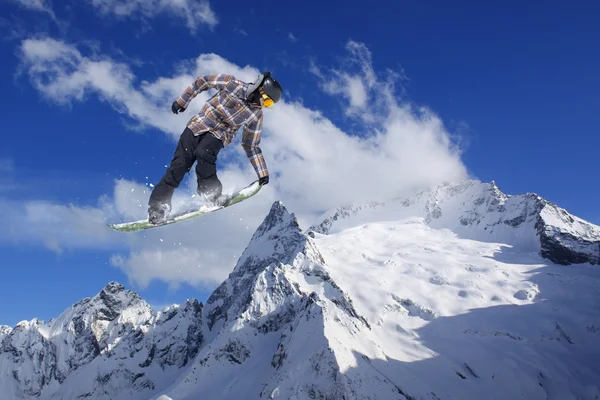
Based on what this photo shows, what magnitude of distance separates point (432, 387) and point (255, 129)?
98.8 meters

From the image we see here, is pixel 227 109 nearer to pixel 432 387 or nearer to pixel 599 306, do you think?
pixel 432 387

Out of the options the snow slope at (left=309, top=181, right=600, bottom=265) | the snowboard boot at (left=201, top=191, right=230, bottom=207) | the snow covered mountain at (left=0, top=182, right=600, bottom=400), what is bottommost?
the snowboard boot at (left=201, top=191, right=230, bottom=207)

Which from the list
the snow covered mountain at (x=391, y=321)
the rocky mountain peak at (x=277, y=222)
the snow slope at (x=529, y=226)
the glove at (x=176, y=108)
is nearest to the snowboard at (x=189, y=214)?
the glove at (x=176, y=108)

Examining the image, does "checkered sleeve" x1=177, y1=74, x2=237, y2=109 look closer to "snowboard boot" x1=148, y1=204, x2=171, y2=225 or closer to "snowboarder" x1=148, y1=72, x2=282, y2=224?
"snowboarder" x1=148, y1=72, x2=282, y2=224

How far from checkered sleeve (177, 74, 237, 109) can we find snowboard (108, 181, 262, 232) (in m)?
2.15

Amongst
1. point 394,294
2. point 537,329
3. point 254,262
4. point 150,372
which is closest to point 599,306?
point 537,329

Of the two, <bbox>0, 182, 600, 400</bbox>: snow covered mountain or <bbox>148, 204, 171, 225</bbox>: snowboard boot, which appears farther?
<bbox>0, 182, 600, 400</bbox>: snow covered mountain

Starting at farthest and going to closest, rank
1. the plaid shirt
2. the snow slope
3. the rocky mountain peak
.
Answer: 1. the rocky mountain peak
2. the snow slope
3. the plaid shirt

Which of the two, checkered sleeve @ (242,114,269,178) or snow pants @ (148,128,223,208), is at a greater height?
checkered sleeve @ (242,114,269,178)

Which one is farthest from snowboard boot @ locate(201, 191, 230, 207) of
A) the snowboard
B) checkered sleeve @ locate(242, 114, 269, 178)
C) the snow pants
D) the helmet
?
the helmet

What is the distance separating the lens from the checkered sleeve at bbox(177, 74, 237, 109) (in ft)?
27.4

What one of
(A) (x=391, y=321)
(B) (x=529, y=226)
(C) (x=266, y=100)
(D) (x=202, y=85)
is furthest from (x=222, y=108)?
(B) (x=529, y=226)

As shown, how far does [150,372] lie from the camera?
160750mm

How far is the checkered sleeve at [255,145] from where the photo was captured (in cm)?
890
